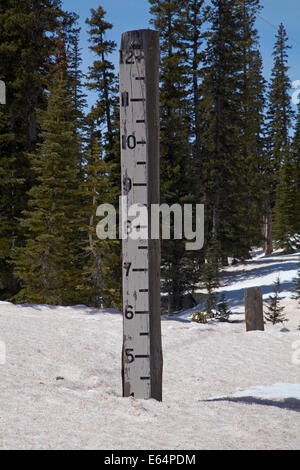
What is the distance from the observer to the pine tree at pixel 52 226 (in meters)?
16.6

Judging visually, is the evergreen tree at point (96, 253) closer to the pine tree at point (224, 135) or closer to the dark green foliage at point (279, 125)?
the pine tree at point (224, 135)

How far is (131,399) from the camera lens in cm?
441

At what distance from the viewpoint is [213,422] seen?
396 cm

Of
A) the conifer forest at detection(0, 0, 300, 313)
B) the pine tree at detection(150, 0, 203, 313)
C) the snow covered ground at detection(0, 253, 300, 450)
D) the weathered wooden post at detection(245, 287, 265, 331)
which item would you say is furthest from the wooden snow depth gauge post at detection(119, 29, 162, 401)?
the pine tree at detection(150, 0, 203, 313)

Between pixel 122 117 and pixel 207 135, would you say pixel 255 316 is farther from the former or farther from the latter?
pixel 207 135

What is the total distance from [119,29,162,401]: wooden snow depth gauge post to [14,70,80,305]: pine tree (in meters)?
12.1

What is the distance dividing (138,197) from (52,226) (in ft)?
43.2

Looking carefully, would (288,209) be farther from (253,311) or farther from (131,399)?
(131,399)

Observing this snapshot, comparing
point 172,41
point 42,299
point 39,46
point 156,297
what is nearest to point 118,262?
point 42,299

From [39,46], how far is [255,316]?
52.4ft

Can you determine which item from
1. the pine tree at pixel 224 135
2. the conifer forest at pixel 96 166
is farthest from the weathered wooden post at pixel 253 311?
the pine tree at pixel 224 135

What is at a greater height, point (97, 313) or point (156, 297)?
point (156, 297)

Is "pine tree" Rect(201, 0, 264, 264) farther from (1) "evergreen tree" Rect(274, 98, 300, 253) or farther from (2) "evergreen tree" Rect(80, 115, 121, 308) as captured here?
(2) "evergreen tree" Rect(80, 115, 121, 308)

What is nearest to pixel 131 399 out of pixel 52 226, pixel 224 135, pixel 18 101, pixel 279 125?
pixel 52 226
